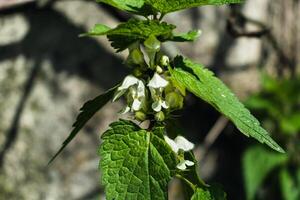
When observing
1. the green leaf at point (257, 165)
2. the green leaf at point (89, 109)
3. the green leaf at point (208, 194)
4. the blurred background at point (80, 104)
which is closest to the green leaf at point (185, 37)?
the green leaf at point (89, 109)

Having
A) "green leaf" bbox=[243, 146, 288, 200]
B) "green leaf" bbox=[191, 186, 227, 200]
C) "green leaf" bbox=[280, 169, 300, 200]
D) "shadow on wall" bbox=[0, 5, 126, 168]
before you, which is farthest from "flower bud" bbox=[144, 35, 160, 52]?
"green leaf" bbox=[280, 169, 300, 200]

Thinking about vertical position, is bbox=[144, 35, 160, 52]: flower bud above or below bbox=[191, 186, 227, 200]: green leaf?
above

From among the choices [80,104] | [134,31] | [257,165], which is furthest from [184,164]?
[257,165]

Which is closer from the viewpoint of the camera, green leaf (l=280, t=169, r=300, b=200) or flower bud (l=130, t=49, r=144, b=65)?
flower bud (l=130, t=49, r=144, b=65)

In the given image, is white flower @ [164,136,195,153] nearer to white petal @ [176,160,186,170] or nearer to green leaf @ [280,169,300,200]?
white petal @ [176,160,186,170]

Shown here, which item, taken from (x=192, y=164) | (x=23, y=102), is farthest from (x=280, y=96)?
(x=192, y=164)
